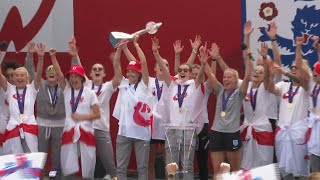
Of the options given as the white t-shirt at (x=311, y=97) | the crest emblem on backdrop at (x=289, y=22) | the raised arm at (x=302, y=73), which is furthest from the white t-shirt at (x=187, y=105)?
the crest emblem on backdrop at (x=289, y=22)

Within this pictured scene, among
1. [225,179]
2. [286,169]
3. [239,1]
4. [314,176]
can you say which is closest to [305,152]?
[286,169]

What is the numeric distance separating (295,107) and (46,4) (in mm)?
5027

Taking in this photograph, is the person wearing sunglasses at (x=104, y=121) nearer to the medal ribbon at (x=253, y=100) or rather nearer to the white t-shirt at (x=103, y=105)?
the white t-shirt at (x=103, y=105)

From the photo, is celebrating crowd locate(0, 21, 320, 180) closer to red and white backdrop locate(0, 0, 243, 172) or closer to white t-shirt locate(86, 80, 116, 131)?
white t-shirt locate(86, 80, 116, 131)

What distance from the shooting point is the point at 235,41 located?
524 inches

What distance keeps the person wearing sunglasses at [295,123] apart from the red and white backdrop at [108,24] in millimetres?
2311

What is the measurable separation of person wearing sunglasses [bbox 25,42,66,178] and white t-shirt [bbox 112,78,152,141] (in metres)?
0.89

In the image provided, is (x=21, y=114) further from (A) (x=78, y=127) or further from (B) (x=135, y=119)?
(B) (x=135, y=119)

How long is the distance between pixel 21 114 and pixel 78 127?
2.64ft

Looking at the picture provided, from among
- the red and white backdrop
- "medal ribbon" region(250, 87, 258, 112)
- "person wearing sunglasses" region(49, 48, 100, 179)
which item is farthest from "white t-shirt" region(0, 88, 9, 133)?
"medal ribbon" region(250, 87, 258, 112)

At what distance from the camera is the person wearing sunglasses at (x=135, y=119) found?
1152 centimetres

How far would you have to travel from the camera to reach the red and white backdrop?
13.4m

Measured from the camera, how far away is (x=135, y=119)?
1159 centimetres

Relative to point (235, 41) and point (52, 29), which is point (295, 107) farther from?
point (52, 29)
